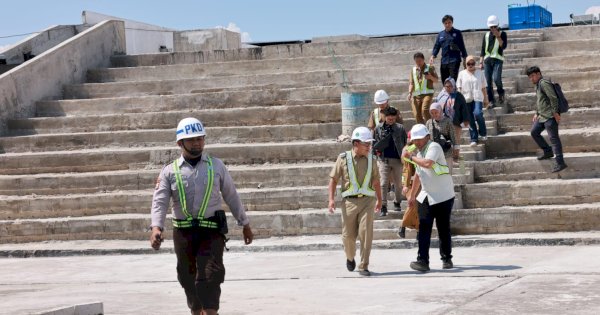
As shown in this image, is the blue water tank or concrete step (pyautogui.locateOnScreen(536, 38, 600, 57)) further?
the blue water tank

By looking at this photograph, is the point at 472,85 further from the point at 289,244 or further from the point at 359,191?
the point at 359,191

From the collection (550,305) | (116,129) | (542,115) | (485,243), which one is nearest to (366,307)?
→ (550,305)

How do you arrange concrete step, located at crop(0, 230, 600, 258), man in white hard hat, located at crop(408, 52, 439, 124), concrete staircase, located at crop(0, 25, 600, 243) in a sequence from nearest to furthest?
concrete step, located at crop(0, 230, 600, 258) → concrete staircase, located at crop(0, 25, 600, 243) → man in white hard hat, located at crop(408, 52, 439, 124)

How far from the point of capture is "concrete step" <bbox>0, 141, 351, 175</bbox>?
59.8ft

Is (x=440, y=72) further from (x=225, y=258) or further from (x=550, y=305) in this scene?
(x=550, y=305)

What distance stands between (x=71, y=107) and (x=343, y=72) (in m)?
5.31

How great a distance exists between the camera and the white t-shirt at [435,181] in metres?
12.3

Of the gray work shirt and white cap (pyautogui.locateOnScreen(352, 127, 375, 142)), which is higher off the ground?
white cap (pyautogui.locateOnScreen(352, 127, 375, 142))

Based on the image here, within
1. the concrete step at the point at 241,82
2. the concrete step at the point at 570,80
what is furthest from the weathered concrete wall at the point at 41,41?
the concrete step at the point at 570,80

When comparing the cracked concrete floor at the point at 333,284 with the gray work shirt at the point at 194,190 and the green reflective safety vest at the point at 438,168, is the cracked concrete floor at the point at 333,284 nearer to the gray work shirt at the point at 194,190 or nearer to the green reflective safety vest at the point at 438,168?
the green reflective safety vest at the point at 438,168

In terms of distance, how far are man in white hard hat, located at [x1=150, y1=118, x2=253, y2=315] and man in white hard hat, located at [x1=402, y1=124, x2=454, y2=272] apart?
4103 mm

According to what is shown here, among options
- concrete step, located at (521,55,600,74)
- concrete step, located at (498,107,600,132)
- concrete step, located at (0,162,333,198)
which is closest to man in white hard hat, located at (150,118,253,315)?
concrete step, located at (0,162,333,198)

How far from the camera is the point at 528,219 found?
594 inches

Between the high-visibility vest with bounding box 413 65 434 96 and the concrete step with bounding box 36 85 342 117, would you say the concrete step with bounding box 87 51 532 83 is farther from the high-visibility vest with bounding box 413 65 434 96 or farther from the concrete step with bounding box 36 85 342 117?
the high-visibility vest with bounding box 413 65 434 96
